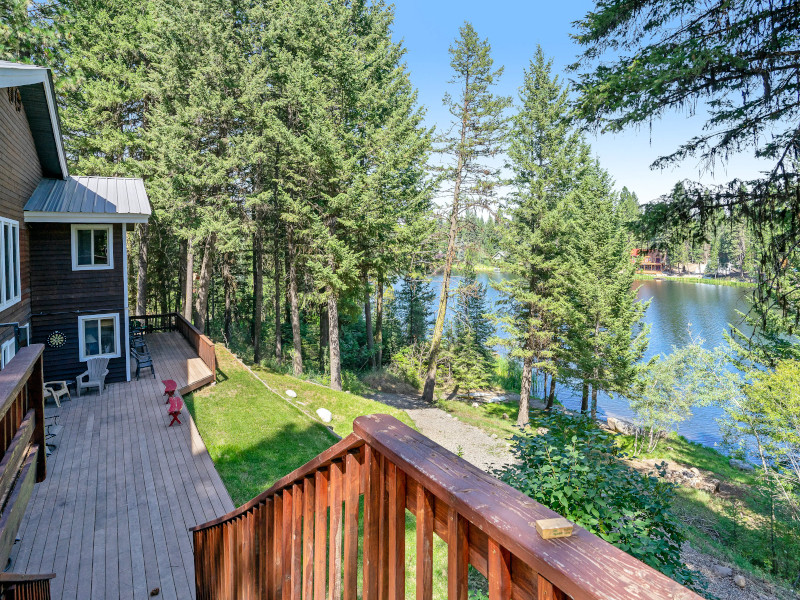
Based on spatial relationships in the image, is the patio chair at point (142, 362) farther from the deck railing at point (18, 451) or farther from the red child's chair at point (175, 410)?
the deck railing at point (18, 451)

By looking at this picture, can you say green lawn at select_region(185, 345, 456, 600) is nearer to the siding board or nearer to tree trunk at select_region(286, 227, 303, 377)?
tree trunk at select_region(286, 227, 303, 377)

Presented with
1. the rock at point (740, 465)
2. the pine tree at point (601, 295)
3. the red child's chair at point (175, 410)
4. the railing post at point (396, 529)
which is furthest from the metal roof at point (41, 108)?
the rock at point (740, 465)

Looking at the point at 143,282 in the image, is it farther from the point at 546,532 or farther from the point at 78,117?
the point at 546,532

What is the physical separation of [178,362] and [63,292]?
12.4 feet

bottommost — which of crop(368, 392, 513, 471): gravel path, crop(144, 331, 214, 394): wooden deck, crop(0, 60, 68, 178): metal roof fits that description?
crop(368, 392, 513, 471): gravel path

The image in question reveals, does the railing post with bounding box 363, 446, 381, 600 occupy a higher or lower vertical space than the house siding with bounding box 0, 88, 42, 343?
lower

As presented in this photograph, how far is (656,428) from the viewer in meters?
17.6

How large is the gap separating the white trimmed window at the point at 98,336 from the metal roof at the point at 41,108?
13.0 ft

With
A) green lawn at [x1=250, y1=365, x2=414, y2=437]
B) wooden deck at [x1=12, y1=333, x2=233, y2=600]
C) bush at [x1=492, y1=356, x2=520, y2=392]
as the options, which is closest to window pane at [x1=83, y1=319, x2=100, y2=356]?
wooden deck at [x1=12, y1=333, x2=233, y2=600]

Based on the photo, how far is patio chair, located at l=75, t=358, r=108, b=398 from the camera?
1079 centimetres

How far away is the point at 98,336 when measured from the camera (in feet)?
38.1

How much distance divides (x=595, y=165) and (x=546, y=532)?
20080 mm

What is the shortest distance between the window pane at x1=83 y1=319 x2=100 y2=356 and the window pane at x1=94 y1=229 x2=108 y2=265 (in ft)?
5.11

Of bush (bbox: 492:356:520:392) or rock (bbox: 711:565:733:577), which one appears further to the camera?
bush (bbox: 492:356:520:392)
